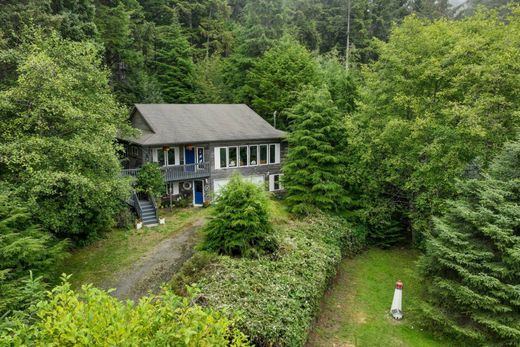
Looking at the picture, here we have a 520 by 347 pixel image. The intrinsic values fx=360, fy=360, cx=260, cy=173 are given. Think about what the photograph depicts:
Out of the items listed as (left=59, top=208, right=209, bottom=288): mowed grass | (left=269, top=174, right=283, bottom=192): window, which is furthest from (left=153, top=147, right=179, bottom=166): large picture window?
(left=269, top=174, right=283, bottom=192): window

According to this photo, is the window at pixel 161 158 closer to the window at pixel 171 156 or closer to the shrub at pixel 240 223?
the window at pixel 171 156

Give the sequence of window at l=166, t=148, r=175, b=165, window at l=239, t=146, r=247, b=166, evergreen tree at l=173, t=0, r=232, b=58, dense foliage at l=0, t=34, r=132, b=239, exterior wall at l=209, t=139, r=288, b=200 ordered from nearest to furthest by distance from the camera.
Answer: dense foliage at l=0, t=34, r=132, b=239 → window at l=166, t=148, r=175, b=165 → exterior wall at l=209, t=139, r=288, b=200 → window at l=239, t=146, r=247, b=166 → evergreen tree at l=173, t=0, r=232, b=58

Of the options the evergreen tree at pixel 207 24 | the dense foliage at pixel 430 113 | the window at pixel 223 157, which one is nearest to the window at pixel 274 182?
the window at pixel 223 157

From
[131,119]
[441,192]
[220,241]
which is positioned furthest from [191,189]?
[441,192]

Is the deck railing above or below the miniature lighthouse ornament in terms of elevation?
above

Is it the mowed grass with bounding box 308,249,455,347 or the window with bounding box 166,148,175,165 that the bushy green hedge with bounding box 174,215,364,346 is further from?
the window with bounding box 166,148,175,165

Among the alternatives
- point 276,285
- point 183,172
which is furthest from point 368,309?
point 183,172

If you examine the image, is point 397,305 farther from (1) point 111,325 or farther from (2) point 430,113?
(1) point 111,325

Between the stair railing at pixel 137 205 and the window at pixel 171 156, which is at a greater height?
the window at pixel 171 156
